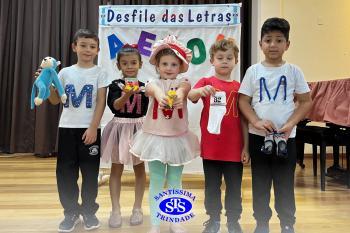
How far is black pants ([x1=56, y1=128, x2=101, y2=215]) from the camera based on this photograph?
1.84 meters

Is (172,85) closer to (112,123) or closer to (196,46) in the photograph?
(112,123)

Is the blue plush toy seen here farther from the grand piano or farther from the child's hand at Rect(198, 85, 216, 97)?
the grand piano

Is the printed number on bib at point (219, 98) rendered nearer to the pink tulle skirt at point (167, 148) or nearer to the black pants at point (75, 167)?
the pink tulle skirt at point (167, 148)

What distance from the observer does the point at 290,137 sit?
5.44 feet

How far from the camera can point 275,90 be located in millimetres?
1638

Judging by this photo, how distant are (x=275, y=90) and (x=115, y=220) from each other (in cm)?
103

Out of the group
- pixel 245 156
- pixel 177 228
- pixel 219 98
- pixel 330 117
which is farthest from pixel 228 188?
pixel 330 117

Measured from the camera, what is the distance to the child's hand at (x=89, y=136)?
1.81 meters

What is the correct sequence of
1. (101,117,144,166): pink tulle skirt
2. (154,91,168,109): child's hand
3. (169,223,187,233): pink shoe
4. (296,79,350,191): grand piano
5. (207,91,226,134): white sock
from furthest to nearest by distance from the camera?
(296,79,350,191): grand piano → (101,117,144,166): pink tulle skirt → (169,223,187,233): pink shoe → (207,91,226,134): white sock → (154,91,168,109): child's hand

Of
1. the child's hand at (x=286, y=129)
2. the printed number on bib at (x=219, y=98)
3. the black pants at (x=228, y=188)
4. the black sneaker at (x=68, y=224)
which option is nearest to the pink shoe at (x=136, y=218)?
the black sneaker at (x=68, y=224)

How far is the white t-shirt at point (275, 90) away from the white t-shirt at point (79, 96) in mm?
734

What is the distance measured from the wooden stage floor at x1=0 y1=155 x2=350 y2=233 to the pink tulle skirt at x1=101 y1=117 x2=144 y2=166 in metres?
0.34

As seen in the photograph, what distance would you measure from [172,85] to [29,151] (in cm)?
334

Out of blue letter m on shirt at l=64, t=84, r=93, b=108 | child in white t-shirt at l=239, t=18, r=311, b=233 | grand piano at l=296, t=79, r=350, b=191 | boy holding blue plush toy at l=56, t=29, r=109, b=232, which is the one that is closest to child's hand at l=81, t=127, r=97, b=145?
boy holding blue plush toy at l=56, t=29, r=109, b=232
